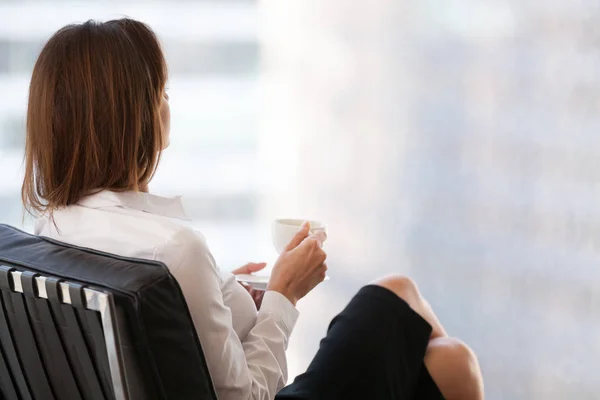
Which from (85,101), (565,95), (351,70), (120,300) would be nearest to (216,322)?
(120,300)

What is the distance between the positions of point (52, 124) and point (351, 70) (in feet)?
5.75

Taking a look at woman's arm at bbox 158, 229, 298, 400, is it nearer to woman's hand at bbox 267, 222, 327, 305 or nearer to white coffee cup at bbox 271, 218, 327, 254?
woman's hand at bbox 267, 222, 327, 305

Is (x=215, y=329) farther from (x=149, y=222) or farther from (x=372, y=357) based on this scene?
(x=372, y=357)

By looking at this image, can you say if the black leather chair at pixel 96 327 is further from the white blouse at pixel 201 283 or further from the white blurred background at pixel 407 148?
the white blurred background at pixel 407 148

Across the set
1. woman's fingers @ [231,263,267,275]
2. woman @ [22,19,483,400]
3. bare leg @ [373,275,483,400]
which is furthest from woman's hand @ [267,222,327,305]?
woman's fingers @ [231,263,267,275]

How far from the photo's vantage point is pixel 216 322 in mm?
1230

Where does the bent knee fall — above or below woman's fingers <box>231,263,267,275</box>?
above

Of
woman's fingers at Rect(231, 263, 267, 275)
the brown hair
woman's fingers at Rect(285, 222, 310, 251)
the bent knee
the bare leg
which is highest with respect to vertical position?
the brown hair

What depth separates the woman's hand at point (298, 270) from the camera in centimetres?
147

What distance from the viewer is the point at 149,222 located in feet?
4.11

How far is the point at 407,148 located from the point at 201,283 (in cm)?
176

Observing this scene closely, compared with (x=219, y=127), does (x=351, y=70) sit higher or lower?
higher

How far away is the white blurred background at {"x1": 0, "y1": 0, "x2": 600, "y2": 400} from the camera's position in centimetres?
255

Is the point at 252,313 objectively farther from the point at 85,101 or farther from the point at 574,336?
the point at 574,336
